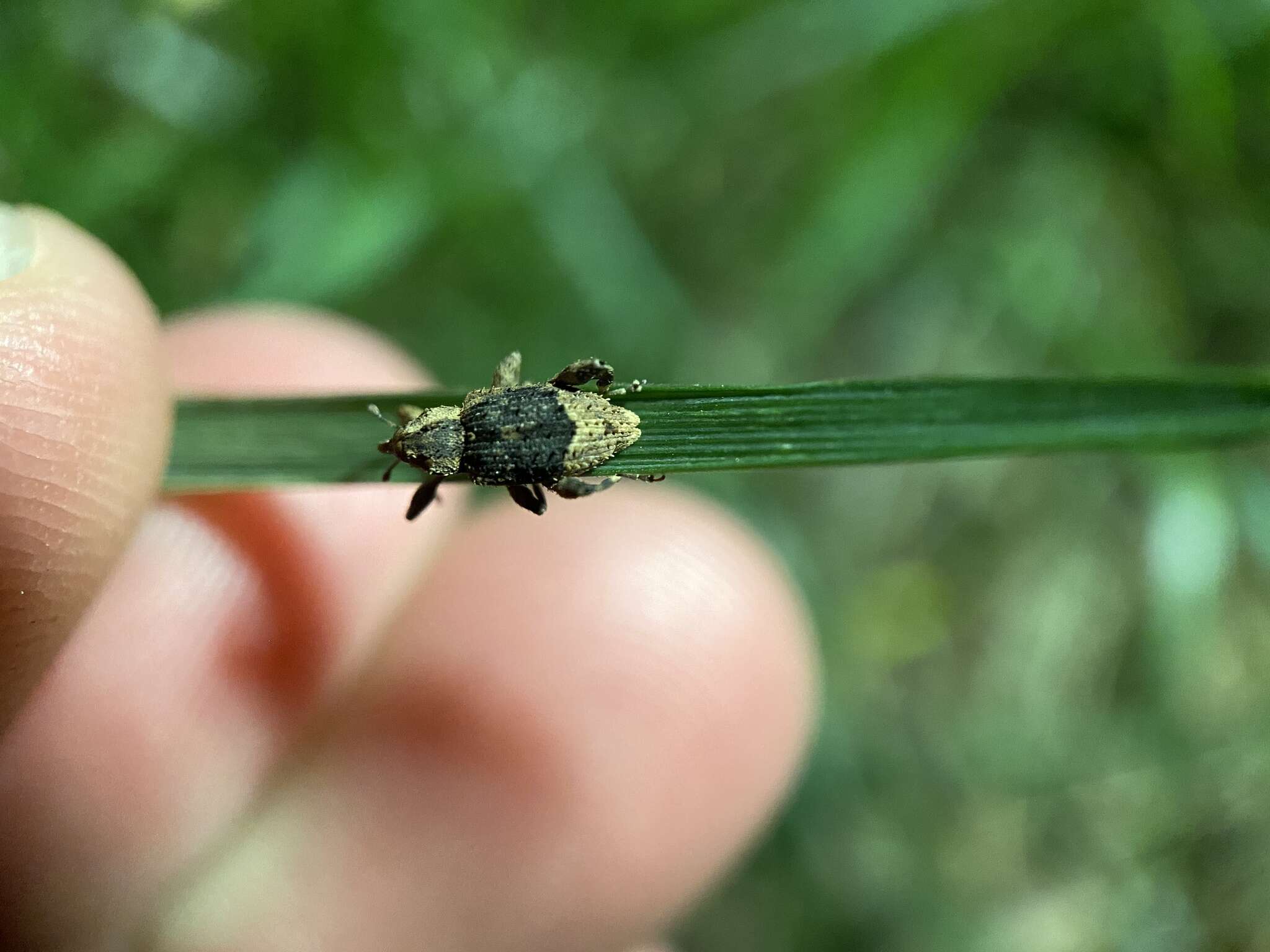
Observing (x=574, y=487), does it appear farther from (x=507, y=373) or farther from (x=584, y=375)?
(x=507, y=373)

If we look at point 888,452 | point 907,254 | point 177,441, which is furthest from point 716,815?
point 907,254

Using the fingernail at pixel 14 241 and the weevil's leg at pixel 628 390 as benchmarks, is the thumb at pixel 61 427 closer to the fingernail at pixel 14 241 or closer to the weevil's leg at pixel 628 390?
the fingernail at pixel 14 241

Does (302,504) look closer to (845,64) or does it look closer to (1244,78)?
(845,64)

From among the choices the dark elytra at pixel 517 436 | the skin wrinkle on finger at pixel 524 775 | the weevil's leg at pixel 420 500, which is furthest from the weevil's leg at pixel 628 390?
the skin wrinkle on finger at pixel 524 775

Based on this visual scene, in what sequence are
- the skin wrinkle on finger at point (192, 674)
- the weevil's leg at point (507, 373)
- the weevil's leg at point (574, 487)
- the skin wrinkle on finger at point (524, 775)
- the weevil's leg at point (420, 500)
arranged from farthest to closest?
the skin wrinkle on finger at point (524, 775) < the weevil's leg at point (507, 373) < the weevil's leg at point (420, 500) < the skin wrinkle on finger at point (192, 674) < the weevil's leg at point (574, 487)

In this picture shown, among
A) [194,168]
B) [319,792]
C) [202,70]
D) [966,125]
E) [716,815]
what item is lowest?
[319,792]

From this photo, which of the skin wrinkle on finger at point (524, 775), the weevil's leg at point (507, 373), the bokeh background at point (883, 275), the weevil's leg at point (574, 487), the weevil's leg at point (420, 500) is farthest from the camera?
the bokeh background at point (883, 275)
